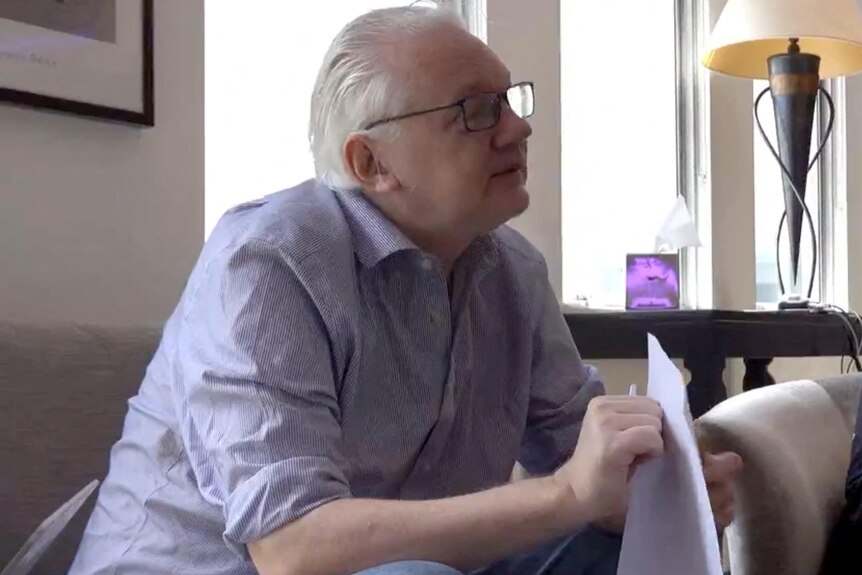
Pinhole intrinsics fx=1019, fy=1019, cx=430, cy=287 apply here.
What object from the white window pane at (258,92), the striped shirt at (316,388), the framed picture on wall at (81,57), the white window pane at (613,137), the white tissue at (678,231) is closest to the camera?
the striped shirt at (316,388)

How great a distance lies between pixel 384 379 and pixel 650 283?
1.62 m

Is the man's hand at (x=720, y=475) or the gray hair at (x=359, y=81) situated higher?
the gray hair at (x=359, y=81)

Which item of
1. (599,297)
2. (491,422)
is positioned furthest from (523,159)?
(599,297)

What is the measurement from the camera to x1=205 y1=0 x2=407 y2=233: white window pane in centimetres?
204

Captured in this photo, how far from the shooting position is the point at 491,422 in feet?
4.21

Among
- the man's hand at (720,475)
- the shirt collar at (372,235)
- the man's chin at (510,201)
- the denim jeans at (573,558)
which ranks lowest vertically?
the denim jeans at (573,558)

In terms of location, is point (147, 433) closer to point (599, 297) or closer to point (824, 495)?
point (824, 495)

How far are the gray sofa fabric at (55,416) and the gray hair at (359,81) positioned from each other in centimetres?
40

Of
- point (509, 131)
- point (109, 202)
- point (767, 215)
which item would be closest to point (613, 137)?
point (767, 215)

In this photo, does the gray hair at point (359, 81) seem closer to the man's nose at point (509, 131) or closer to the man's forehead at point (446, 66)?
the man's forehead at point (446, 66)

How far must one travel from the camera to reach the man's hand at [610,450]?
36.1 inches

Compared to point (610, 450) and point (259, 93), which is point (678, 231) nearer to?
point (259, 93)

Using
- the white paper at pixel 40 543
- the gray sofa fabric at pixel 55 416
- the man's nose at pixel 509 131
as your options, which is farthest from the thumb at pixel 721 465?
the gray sofa fabric at pixel 55 416

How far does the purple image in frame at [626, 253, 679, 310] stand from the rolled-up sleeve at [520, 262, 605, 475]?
49.5 inches
